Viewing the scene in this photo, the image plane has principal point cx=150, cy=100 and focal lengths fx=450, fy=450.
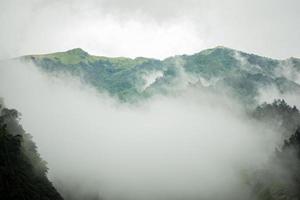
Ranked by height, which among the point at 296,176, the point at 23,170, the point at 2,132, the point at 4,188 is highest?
the point at 296,176

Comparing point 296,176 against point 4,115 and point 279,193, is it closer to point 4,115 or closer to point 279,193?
point 279,193

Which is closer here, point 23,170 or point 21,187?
point 21,187

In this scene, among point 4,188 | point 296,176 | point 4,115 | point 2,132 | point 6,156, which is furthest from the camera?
point 296,176

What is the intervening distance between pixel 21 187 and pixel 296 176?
122 m

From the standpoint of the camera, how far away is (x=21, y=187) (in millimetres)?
120625

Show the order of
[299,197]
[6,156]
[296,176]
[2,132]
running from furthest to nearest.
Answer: [296,176] → [299,197] → [2,132] → [6,156]

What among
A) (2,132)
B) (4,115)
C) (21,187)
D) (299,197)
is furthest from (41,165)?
(299,197)

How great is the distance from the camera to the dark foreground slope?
116688mm

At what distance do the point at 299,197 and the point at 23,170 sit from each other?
346 ft

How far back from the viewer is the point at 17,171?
418 ft

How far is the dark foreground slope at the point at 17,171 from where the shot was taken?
383ft

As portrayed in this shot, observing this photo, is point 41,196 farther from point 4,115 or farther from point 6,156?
point 4,115

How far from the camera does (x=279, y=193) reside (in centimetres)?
19912

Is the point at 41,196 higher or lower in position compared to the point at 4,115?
lower
